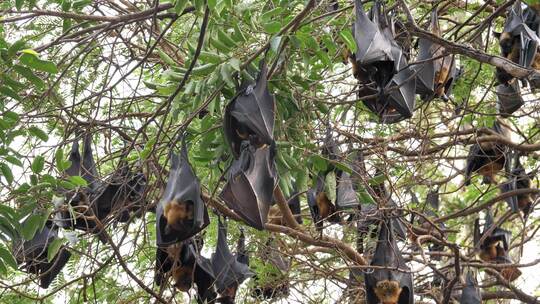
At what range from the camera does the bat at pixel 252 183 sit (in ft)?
12.3

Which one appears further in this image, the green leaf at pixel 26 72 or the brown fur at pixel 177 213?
the brown fur at pixel 177 213

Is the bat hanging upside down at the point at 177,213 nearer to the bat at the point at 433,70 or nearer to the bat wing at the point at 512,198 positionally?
the bat at the point at 433,70

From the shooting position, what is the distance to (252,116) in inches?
139

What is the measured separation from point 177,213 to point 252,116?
2.24ft

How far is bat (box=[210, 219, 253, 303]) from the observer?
4.98 m

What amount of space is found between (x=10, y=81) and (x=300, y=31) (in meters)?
1.11

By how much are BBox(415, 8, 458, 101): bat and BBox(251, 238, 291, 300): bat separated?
1.16 m

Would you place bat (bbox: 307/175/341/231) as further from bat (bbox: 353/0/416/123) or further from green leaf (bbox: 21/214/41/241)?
green leaf (bbox: 21/214/41/241)

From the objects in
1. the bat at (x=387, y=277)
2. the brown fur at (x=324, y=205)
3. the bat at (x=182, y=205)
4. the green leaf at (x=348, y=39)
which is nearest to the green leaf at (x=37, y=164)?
the bat at (x=182, y=205)

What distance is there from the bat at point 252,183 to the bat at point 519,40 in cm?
169

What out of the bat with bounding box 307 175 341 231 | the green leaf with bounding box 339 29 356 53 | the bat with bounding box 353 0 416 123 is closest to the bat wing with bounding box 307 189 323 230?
the bat with bounding box 307 175 341 231

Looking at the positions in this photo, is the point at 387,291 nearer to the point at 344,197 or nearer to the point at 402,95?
the point at 344,197

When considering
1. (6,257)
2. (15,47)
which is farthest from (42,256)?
(15,47)

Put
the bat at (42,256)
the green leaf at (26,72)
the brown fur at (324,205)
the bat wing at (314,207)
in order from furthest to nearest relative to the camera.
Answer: the bat wing at (314,207) < the brown fur at (324,205) < the bat at (42,256) < the green leaf at (26,72)
